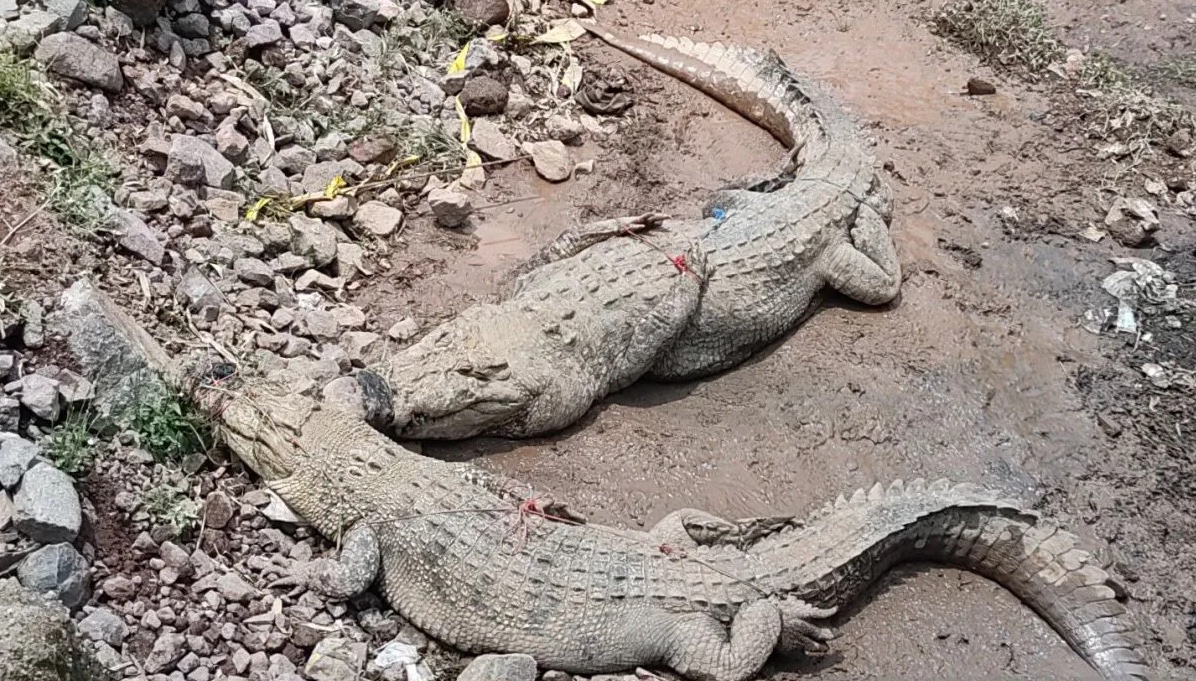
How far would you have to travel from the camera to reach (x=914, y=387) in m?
5.96

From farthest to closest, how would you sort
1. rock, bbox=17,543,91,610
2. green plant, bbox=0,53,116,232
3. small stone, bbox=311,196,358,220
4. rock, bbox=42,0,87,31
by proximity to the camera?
small stone, bbox=311,196,358,220
rock, bbox=42,0,87,31
green plant, bbox=0,53,116,232
rock, bbox=17,543,91,610

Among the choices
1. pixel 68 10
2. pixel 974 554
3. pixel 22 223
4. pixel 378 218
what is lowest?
pixel 974 554

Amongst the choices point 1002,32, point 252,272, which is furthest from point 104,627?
point 1002,32

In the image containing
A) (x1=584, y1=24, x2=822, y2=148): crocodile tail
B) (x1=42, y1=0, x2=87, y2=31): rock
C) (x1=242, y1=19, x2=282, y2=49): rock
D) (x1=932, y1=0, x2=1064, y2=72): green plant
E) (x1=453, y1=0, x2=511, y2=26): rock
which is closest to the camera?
(x1=42, y1=0, x2=87, y2=31): rock

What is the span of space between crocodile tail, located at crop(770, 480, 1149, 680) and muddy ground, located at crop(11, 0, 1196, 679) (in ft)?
0.42

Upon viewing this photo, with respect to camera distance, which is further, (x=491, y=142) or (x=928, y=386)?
(x=491, y=142)

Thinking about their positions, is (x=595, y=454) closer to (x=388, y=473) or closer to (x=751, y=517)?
(x=751, y=517)

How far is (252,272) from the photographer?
18.1 ft

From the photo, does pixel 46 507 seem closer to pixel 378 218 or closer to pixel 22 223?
pixel 22 223

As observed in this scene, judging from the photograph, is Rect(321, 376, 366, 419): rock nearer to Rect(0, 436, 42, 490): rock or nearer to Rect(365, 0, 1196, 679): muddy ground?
Rect(365, 0, 1196, 679): muddy ground

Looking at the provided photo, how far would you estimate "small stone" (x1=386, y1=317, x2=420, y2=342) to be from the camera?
18.3 ft

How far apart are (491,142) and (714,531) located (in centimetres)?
341

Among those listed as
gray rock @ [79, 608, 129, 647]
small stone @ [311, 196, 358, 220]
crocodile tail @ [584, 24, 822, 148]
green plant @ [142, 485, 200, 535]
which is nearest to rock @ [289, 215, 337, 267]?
small stone @ [311, 196, 358, 220]

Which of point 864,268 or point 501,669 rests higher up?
point 864,268
